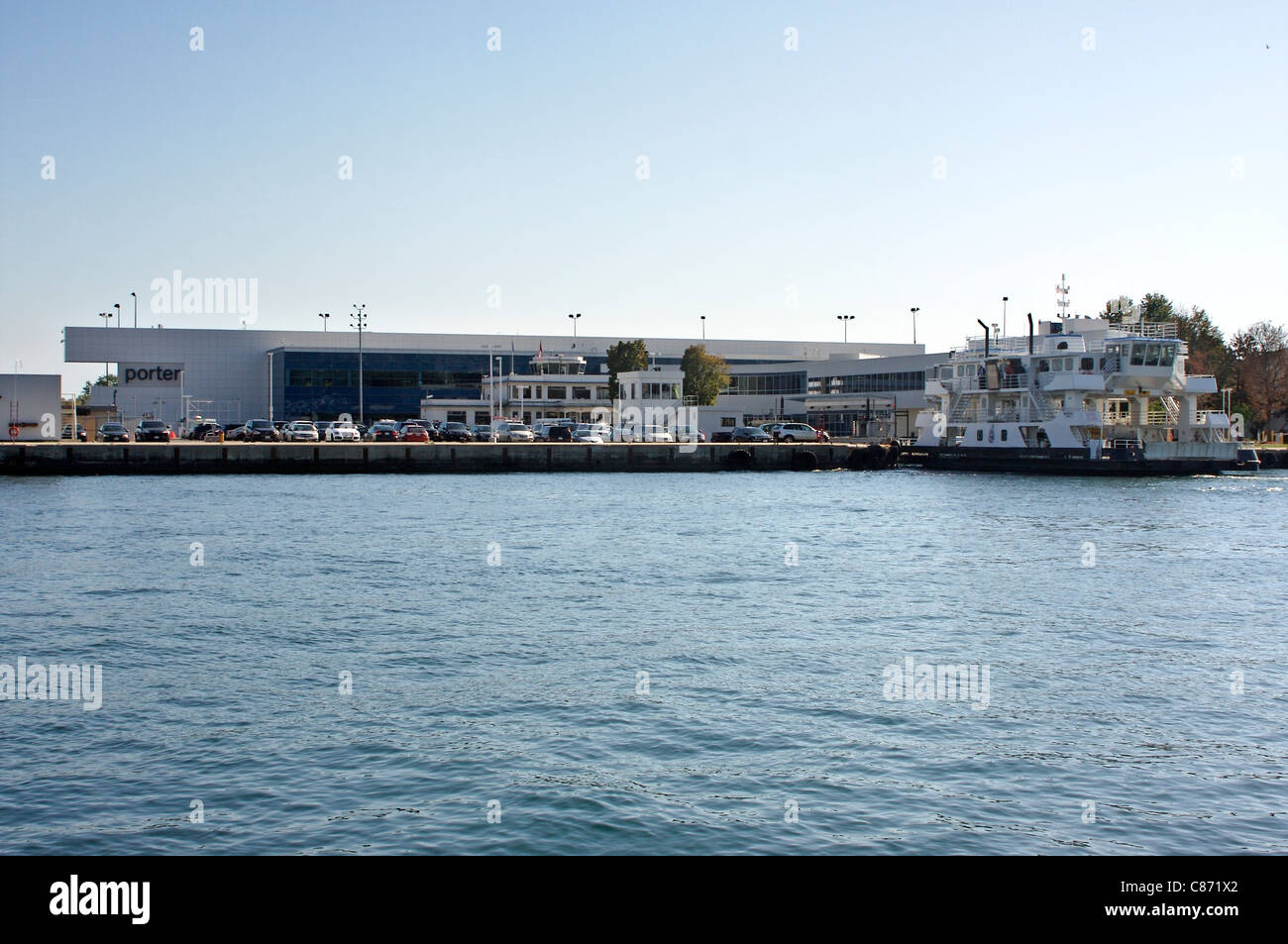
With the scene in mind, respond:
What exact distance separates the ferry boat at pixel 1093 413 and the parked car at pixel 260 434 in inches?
2045

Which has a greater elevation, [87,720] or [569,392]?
[569,392]

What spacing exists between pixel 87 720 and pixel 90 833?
4.77 meters

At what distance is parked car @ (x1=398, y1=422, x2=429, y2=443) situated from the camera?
303 ft

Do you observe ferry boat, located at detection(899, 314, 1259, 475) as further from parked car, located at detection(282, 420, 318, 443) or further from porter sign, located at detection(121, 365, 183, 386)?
porter sign, located at detection(121, 365, 183, 386)

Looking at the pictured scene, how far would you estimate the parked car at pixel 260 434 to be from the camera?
89.0m

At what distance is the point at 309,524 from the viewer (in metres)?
44.2

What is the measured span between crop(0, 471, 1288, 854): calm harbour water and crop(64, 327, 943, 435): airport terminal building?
280 ft

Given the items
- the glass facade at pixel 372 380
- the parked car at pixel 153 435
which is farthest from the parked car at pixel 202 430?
the glass facade at pixel 372 380

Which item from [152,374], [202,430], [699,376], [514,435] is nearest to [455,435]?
[514,435]

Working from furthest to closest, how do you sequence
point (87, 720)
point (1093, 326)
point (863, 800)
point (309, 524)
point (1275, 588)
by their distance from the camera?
point (1093, 326) → point (309, 524) → point (1275, 588) → point (87, 720) → point (863, 800)

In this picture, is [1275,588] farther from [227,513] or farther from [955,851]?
[227,513]

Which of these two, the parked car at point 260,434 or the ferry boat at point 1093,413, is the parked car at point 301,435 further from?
the ferry boat at point 1093,413

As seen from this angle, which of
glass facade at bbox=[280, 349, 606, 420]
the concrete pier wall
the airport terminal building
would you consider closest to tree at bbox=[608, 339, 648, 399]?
the airport terminal building

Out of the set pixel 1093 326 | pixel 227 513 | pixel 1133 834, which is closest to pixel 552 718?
pixel 1133 834
